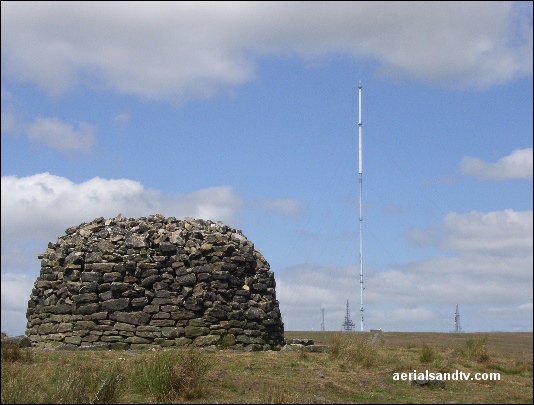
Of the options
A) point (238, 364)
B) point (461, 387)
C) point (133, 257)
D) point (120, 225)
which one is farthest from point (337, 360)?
point (120, 225)

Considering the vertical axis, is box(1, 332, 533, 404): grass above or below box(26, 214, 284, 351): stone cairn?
below

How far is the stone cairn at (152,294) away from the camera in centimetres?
1855

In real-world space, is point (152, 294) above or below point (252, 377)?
above

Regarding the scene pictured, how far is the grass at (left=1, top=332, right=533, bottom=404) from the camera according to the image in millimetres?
11258

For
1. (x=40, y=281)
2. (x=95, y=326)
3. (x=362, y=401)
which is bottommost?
(x=362, y=401)

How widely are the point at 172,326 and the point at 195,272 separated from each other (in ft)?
5.31

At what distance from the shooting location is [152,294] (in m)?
18.8

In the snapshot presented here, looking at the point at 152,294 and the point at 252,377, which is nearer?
the point at 252,377

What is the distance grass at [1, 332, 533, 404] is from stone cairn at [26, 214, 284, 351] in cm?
150

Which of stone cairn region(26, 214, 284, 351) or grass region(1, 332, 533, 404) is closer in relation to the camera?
grass region(1, 332, 533, 404)

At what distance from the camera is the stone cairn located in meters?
18.5

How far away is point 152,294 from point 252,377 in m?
6.13

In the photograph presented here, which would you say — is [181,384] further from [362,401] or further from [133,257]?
[133,257]

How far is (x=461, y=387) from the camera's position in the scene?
43.4 feet
